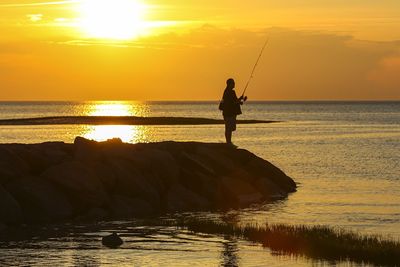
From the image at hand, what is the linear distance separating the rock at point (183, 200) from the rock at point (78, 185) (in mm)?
2770

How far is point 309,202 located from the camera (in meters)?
30.5

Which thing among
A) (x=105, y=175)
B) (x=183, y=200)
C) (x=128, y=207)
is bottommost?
(x=128, y=207)

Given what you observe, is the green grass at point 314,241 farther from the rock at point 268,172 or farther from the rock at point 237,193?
the rock at point 268,172

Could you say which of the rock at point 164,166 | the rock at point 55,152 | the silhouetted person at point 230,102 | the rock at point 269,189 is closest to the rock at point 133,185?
the rock at point 164,166

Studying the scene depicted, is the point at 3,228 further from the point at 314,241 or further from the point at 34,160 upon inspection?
the point at 314,241

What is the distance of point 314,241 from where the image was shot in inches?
790

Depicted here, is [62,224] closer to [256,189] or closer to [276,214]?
[276,214]

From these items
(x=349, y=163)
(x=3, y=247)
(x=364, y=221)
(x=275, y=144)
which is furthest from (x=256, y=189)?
(x=275, y=144)

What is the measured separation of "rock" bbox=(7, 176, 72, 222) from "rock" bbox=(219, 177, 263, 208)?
6.21 m

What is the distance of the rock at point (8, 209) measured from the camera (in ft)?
77.1

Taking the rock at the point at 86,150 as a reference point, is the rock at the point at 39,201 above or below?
below

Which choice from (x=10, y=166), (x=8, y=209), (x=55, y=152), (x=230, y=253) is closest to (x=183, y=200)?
(x=55, y=152)

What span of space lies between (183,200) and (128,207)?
255 centimetres

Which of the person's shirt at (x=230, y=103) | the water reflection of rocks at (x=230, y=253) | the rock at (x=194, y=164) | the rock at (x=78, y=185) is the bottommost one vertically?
the water reflection of rocks at (x=230, y=253)
